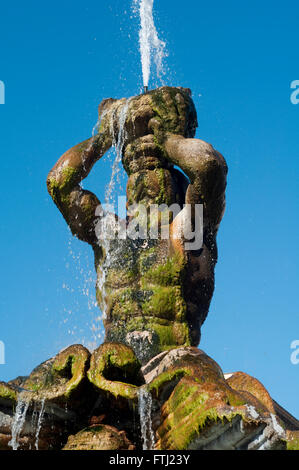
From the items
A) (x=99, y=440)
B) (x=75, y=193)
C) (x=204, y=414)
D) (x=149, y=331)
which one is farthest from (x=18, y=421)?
(x=75, y=193)

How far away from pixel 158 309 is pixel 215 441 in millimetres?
2843

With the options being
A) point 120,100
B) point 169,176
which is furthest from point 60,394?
point 120,100

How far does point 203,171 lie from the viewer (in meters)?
8.13

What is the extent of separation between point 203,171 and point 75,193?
1.82 meters

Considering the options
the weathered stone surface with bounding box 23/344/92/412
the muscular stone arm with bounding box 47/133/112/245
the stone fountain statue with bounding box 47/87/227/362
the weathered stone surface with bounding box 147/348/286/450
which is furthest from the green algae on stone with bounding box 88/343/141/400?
the muscular stone arm with bounding box 47/133/112/245

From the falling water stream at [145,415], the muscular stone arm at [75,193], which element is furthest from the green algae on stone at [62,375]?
the muscular stone arm at [75,193]

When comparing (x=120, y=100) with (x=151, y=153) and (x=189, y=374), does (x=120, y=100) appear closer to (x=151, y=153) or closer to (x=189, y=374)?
(x=151, y=153)

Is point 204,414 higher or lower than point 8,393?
lower

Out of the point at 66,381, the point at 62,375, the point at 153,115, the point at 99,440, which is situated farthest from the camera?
the point at 153,115

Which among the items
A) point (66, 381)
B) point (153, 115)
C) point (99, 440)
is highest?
point (153, 115)

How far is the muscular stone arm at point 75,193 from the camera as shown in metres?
9.01

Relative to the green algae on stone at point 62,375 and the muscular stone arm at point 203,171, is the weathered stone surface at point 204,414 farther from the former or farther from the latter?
the muscular stone arm at point 203,171

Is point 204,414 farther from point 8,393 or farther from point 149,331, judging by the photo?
point 149,331

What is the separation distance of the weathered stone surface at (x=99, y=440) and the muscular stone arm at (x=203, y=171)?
Answer: 10.1ft
